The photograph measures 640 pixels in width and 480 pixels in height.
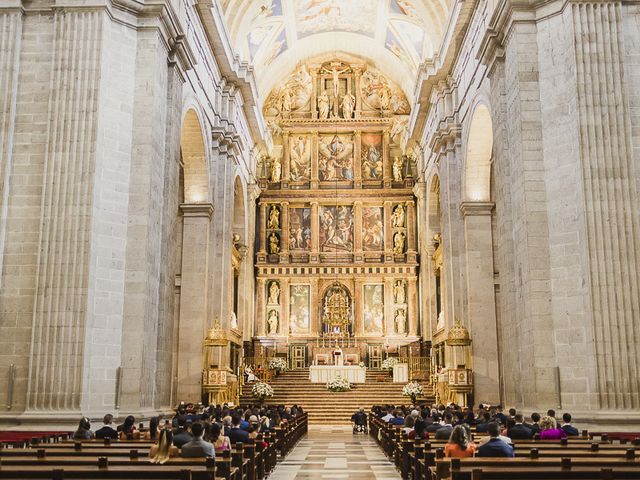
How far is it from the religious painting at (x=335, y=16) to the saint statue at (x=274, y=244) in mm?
9396

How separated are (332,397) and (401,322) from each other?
8.08m

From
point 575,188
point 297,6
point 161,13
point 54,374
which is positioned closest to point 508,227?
point 575,188

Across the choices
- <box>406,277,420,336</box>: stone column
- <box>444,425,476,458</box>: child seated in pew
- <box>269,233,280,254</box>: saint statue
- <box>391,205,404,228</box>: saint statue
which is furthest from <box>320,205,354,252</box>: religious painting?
<box>444,425,476,458</box>: child seated in pew

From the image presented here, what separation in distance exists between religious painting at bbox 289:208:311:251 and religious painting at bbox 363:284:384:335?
11.9 feet

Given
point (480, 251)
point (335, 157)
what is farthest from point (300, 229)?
point (480, 251)

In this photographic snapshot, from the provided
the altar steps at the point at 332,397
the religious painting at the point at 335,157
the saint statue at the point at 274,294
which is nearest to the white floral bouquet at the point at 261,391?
the altar steps at the point at 332,397

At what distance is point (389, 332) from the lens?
3400cm

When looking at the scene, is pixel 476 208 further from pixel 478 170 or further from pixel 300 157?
pixel 300 157

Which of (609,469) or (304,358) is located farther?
(304,358)

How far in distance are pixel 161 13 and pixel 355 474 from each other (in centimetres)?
982

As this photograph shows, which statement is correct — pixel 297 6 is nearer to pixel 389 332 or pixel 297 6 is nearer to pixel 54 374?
pixel 389 332

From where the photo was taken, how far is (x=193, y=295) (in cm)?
2192

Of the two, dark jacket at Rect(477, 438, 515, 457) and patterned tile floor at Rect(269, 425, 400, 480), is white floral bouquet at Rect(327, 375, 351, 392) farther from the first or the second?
dark jacket at Rect(477, 438, 515, 457)

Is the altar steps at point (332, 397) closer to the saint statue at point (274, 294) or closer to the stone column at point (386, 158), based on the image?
the saint statue at point (274, 294)
